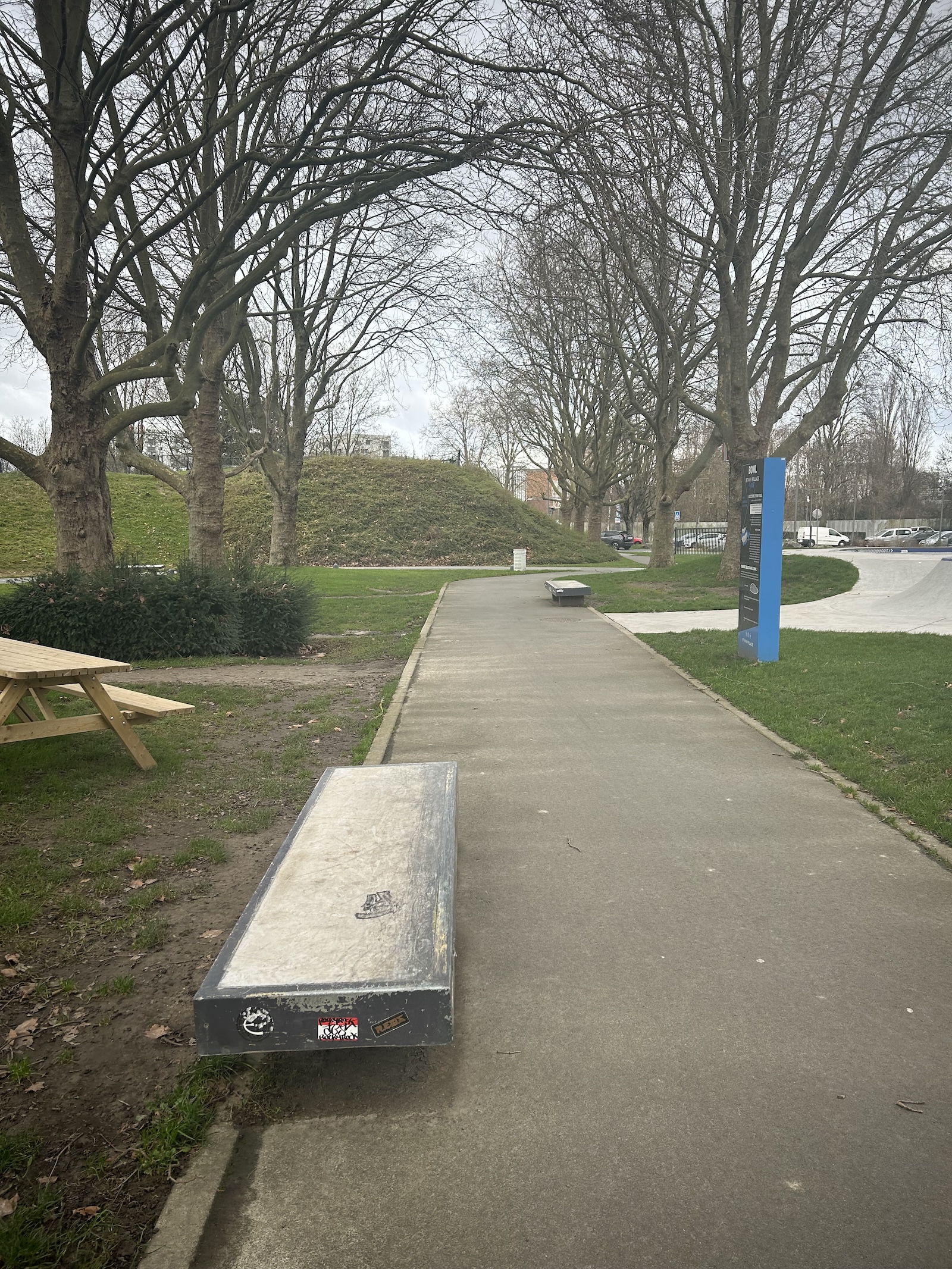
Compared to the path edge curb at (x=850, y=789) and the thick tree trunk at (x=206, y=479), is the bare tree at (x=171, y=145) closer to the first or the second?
the thick tree trunk at (x=206, y=479)

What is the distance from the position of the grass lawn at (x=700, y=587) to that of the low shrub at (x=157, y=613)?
768cm

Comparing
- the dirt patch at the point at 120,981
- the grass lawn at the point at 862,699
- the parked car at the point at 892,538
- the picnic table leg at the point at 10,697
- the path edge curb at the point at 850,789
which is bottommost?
the path edge curb at the point at 850,789

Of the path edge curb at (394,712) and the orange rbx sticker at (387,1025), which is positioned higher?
the orange rbx sticker at (387,1025)

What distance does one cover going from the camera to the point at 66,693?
7109 mm

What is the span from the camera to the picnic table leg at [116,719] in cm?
615

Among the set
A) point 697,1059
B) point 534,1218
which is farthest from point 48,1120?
point 697,1059

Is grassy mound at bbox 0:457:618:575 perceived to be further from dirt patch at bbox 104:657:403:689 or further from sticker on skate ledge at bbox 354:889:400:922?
sticker on skate ledge at bbox 354:889:400:922

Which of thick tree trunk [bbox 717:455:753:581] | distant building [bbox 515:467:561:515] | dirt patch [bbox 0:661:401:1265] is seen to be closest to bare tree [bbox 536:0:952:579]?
thick tree trunk [bbox 717:455:753:581]

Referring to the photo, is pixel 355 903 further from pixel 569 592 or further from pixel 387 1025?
pixel 569 592

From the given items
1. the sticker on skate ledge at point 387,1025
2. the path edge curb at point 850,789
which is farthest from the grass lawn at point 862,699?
the sticker on skate ledge at point 387,1025

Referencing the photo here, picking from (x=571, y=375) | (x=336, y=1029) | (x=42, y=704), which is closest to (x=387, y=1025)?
(x=336, y=1029)

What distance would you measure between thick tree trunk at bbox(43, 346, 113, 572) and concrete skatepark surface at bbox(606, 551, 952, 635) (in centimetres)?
850

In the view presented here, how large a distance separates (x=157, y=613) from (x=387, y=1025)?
10129 mm

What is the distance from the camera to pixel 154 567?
12.6 metres
